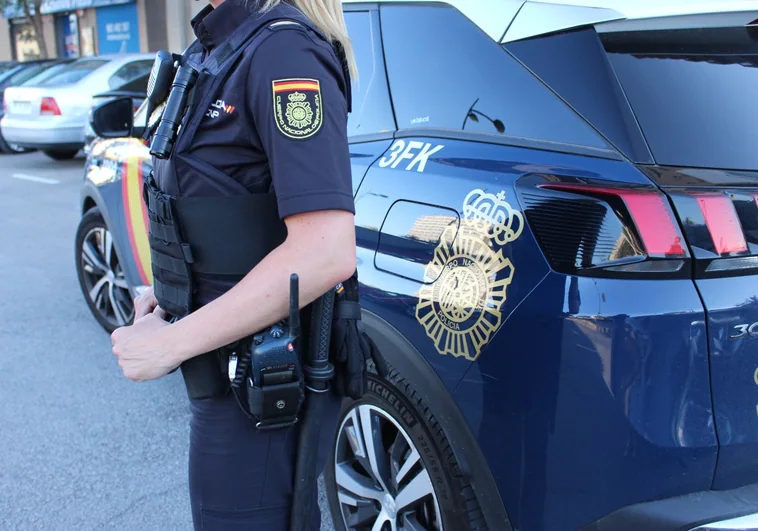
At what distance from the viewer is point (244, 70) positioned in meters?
1.19

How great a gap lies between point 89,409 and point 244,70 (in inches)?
109

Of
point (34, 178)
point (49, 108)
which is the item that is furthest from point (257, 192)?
point (49, 108)

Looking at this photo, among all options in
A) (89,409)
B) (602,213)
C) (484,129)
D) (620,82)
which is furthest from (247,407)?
(89,409)

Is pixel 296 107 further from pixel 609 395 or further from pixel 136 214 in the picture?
pixel 136 214

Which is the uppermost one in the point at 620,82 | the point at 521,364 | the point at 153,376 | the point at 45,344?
the point at 620,82

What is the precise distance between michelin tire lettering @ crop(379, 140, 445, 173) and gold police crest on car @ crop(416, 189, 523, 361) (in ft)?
0.88

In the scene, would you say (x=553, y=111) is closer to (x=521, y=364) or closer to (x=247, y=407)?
(x=521, y=364)

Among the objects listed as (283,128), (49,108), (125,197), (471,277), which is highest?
(283,128)

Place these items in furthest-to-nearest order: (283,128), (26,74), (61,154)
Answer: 1. (26,74)
2. (61,154)
3. (283,128)

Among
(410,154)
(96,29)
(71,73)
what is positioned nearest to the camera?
(410,154)

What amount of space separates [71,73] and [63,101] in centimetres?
95

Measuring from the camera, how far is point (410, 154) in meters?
2.06

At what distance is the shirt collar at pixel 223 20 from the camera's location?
132 cm

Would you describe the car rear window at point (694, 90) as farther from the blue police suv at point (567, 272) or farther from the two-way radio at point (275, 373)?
the two-way radio at point (275, 373)
